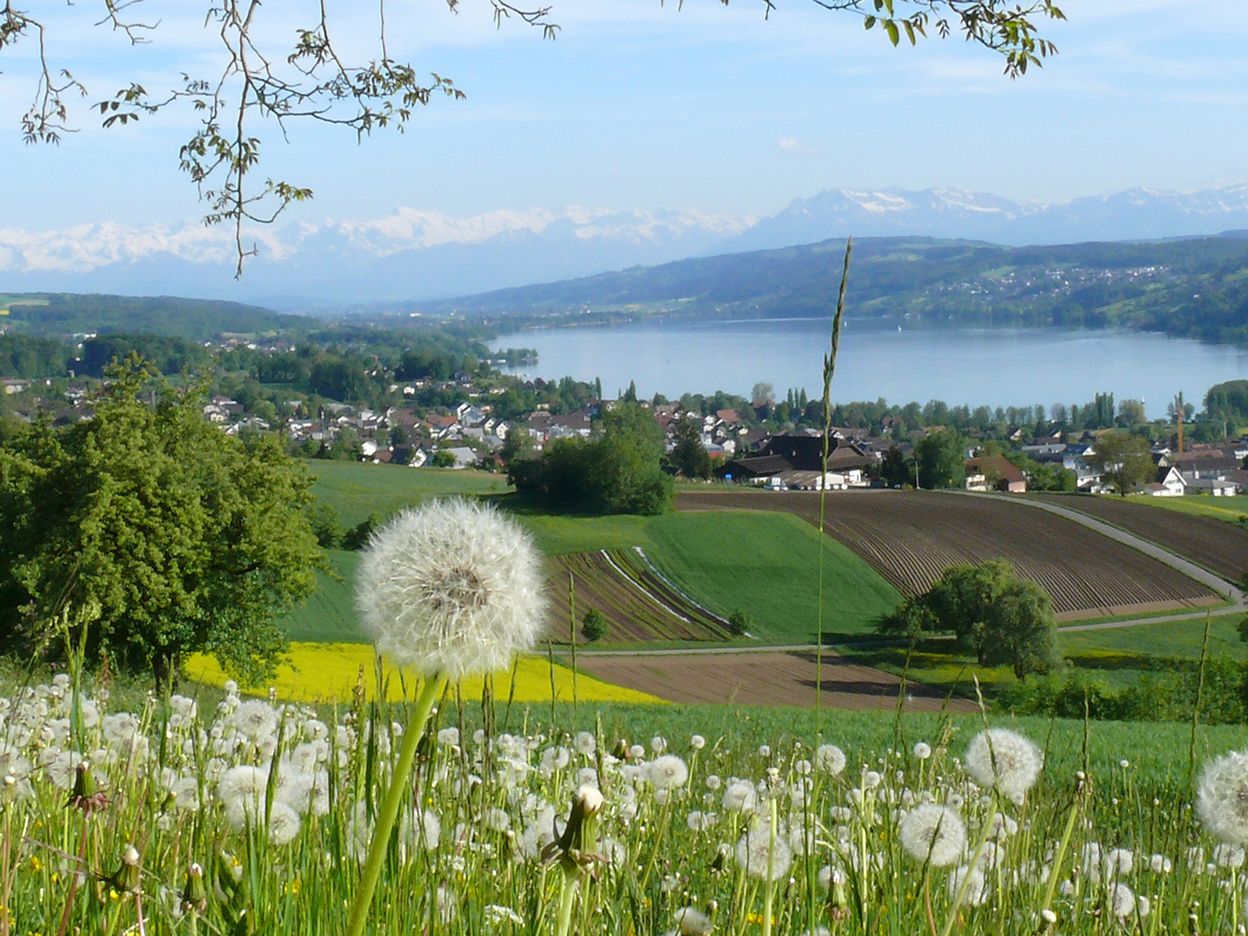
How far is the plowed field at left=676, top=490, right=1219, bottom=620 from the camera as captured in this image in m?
62.6

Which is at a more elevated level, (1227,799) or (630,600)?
(1227,799)

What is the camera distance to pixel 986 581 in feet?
185

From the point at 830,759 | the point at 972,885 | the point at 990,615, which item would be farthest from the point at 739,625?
the point at 972,885

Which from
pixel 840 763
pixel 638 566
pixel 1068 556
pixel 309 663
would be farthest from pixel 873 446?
pixel 840 763

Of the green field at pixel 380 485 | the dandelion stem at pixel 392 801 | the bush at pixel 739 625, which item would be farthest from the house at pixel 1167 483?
the dandelion stem at pixel 392 801

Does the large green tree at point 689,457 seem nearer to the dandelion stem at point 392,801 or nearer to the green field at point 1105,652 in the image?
the green field at point 1105,652

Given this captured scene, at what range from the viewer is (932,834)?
2197 millimetres

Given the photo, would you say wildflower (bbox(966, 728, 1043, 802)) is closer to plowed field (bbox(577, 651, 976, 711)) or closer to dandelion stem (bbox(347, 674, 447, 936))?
dandelion stem (bbox(347, 674, 447, 936))

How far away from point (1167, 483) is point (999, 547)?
178 feet

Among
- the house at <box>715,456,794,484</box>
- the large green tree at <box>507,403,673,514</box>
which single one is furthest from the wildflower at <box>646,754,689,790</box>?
the house at <box>715,456,794,484</box>

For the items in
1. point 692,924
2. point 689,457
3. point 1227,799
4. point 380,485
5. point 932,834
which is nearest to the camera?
point 692,924

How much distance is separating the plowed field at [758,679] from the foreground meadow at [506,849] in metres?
34.5

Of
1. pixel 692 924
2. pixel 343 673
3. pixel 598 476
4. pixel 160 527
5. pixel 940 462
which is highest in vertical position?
pixel 692 924

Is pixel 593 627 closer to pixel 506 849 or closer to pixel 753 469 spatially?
pixel 506 849
